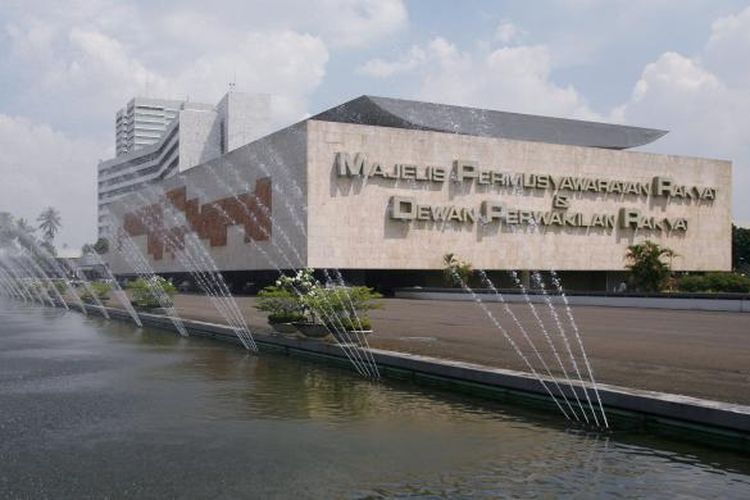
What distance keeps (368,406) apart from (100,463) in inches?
165

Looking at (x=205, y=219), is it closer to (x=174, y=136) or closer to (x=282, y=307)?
(x=282, y=307)

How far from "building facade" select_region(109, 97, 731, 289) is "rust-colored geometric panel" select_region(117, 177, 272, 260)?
7.6 inches

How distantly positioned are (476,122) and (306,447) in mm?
51544

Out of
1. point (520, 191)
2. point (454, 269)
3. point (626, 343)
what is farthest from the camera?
point (520, 191)

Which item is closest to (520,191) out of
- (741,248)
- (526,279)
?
(526,279)

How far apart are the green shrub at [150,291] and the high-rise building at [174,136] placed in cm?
6948

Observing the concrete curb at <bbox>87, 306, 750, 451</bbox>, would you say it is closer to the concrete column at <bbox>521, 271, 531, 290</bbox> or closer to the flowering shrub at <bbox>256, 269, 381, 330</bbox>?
the flowering shrub at <bbox>256, 269, 381, 330</bbox>

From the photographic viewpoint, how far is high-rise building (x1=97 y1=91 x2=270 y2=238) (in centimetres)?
11075

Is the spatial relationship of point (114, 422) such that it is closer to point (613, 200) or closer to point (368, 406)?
point (368, 406)

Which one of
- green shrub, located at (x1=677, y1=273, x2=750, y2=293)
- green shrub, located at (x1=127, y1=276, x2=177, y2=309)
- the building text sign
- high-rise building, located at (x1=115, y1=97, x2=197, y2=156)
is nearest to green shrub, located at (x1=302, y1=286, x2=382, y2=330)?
green shrub, located at (x1=127, y1=276, x2=177, y2=309)

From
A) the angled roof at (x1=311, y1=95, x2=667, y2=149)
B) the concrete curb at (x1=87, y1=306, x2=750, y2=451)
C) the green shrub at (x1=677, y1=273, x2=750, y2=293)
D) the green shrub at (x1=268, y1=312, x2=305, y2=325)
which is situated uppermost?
the angled roof at (x1=311, y1=95, x2=667, y2=149)

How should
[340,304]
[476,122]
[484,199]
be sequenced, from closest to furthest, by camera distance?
1. [340,304]
2. [484,199]
3. [476,122]

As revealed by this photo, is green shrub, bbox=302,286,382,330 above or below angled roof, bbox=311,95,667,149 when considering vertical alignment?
below

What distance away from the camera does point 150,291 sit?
2988 centimetres
